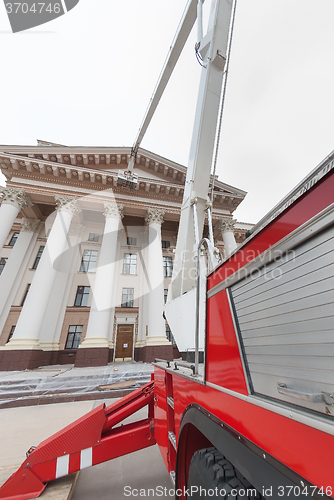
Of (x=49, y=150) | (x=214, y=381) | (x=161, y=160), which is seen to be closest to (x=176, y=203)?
(x=161, y=160)

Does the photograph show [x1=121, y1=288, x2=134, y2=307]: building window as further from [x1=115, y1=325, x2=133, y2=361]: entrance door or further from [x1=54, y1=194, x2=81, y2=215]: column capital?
[x1=54, y1=194, x2=81, y2=215]: column capital

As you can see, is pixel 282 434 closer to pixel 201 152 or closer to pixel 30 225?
pixel 201 152

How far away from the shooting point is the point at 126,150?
14.6 meters

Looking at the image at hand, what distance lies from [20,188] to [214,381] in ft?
49.8

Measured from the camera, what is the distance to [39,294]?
10.3 metres

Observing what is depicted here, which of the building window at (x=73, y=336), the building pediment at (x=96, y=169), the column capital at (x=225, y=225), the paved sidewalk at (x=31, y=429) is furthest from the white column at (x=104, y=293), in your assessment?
the column capital at (x=225, y=225)

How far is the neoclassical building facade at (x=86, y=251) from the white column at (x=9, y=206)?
Result: 0.05 metres

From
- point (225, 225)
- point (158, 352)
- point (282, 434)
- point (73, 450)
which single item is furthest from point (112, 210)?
point (282, 434)

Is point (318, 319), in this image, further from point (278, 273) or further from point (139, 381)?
point (139, 381)

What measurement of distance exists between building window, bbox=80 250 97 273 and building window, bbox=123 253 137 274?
7.51 ft

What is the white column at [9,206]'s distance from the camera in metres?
11.4

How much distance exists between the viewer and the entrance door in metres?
14.1

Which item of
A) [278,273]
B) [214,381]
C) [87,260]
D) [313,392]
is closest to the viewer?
[313,392]

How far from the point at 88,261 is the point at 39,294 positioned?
18.9 feet
